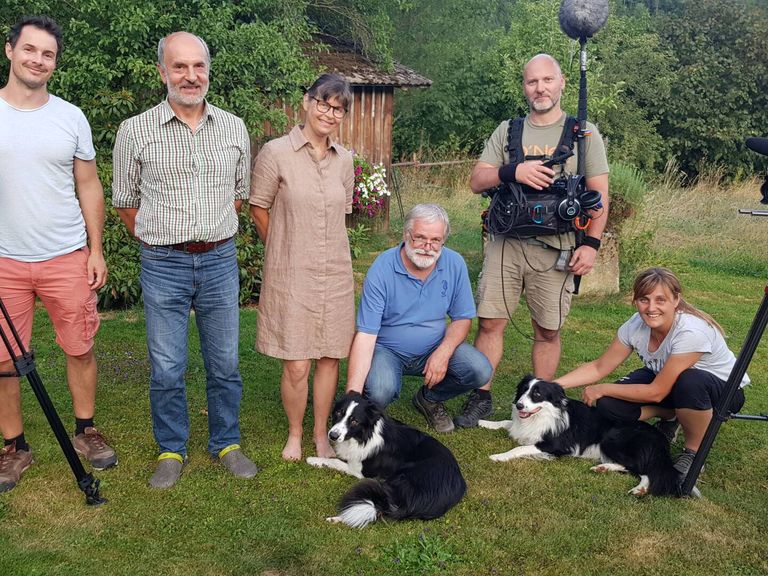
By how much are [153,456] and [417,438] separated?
4.51ft

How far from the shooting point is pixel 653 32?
19.6 metres

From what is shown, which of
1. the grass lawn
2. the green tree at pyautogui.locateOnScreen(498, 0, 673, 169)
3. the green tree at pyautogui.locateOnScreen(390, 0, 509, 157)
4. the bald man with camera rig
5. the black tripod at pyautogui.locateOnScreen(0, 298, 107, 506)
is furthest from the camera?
the green tree at pyautogui.locateOnScreen(390, 0, 509, 157)

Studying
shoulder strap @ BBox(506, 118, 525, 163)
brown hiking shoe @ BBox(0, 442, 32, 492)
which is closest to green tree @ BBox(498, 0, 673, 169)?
shoulder strap @ BBox(506, 118, 525, 163)

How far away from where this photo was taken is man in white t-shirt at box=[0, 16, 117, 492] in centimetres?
320

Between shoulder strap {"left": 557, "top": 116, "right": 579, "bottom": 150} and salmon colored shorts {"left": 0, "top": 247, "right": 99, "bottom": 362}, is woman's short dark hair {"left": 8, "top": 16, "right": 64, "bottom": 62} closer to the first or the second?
salmon colored shorts {"left": 0, "top": 247, "right": 99, "bottom": 362}

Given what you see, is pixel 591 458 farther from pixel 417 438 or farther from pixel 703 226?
pixel 703 226

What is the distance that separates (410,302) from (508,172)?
0.89 meters

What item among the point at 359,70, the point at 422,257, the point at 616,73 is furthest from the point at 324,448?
the point at 616,73

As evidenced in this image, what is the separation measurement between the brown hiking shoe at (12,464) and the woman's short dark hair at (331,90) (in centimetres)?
225

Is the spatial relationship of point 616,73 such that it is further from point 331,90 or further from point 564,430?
point 331,90

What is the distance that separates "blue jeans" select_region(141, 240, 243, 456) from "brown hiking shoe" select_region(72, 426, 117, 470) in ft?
0.89

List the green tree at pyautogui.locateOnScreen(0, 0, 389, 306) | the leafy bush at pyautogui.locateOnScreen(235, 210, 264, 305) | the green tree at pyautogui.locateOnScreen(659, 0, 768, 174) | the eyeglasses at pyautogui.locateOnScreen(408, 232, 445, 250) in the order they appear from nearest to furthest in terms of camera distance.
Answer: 1. the eyeglasses at pyautogui.locateOnScreen(408, 232, 445, 250)
2. the green tree at pyautogui.locateOnScreen(0, 0, 389, 306)
3. the leafy bush at pyautogui.locateOnScreen(235, 210, 264, 305)
4. the green tree at pyautogui.locateOnScreen(659, 0, 768, 174)

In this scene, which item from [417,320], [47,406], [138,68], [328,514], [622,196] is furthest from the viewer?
[622,196]

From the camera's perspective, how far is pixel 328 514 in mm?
3416
